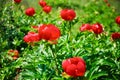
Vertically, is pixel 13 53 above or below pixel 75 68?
above

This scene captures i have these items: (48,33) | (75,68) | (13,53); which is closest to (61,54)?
(48,33)

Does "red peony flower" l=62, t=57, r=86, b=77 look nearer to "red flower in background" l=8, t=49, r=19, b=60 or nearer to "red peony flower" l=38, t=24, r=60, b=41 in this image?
"red peony flower" l=38, t=24, r=60, b=41

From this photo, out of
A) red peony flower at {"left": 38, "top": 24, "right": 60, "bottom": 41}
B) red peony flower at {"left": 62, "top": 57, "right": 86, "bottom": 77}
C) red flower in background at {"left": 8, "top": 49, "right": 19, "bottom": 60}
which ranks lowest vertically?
red peony flower at {"left": 62, "top": 57, "right": 86, "bottom": 77}

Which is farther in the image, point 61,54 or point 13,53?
point 13,53

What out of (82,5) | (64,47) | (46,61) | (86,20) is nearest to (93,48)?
Answer: (64,47)

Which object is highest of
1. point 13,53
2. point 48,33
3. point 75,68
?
point 48,33

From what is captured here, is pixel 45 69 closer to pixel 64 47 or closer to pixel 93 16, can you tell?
pixel 64 47

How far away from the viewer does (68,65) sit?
10.3 ft

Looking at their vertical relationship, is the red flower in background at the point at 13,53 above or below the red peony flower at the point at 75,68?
above

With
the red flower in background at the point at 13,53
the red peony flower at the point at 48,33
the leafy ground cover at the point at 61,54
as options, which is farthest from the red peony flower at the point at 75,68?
the red flower in background at the point at 13,53

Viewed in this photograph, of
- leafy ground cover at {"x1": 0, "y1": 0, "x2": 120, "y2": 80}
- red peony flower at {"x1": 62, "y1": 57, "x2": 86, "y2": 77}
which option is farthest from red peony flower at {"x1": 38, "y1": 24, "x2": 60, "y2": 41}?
red peony flower at {"x1": 62, "y1": 57, "x2": 86, "y2": 77}

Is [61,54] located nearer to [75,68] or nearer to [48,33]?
[48,33]

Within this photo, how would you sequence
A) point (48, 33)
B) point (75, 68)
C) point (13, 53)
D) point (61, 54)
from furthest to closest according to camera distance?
point (13, 53) < point (61, 54) < point (48, 33) < point (75, 68)

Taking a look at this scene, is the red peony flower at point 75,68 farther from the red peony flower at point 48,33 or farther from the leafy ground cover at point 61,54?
the red peony flower at point 48,33
